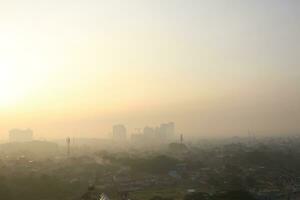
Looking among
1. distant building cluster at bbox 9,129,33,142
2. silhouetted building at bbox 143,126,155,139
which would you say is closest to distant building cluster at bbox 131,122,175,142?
silhouetted building at bbox 143,126,155,139

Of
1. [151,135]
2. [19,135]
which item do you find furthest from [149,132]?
[19,135]

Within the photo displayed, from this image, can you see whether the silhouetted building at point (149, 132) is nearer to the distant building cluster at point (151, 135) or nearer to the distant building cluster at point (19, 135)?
the distant building cluster at point (151, 135)

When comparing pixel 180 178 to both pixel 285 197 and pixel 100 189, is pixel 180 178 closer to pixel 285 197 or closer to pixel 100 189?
pixel 100 189

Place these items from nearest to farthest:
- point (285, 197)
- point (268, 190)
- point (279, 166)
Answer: point (285, 197) < point (268, 190) < point (279, 166)

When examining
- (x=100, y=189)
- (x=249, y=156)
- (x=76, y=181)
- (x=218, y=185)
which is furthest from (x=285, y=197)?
(x=249, y=156)

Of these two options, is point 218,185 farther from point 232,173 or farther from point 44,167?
point 44,167

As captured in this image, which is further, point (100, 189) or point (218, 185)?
point (218, 185)

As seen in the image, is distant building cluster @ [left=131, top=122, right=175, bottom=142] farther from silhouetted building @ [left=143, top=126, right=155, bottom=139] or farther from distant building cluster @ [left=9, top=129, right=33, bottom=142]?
distant building cluster @ [left=9, top=129, right=33, bottom=142]

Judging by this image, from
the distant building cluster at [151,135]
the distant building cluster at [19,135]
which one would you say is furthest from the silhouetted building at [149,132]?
the distant building cluster at [19,135]

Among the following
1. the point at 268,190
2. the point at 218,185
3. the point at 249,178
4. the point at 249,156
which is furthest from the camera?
the point at 249,156

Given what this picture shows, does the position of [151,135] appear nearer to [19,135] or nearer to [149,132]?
[149,132]

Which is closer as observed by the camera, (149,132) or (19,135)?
(19,135)
